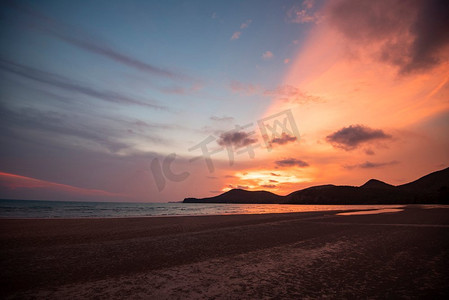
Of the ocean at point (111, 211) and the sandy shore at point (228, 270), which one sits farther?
the ocean at point (111, 211)

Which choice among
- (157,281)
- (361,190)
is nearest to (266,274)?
(157,281)

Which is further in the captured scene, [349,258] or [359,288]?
[349,258]

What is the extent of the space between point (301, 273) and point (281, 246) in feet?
13.9

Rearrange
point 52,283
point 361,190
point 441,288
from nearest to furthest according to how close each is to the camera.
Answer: point 441,288 < point 52,283 < point 361,190

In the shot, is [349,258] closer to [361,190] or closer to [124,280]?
[124,280]

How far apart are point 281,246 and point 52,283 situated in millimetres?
8562

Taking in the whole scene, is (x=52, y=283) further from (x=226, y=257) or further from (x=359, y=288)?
(x=359, y=288)

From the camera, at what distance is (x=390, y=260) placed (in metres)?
7.55

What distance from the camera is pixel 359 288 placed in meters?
5.09

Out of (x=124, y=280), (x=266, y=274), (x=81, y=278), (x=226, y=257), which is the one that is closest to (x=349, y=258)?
(x=266, y=274)

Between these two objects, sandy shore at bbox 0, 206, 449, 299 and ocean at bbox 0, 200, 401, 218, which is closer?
sandy shore at bbox 0, 206, 449, 299

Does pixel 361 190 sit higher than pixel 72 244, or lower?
higher

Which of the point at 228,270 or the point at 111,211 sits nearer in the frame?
the point at 228,270

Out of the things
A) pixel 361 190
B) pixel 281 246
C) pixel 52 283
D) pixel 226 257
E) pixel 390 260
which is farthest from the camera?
pixel 361 190
